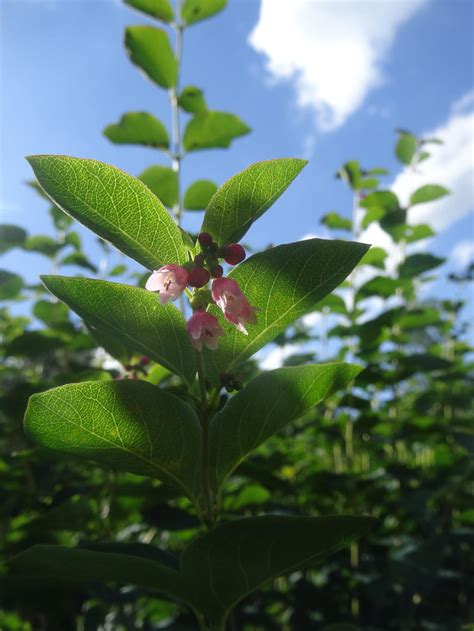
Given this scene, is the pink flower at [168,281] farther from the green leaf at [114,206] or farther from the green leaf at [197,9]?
the green leaf at [197,9]

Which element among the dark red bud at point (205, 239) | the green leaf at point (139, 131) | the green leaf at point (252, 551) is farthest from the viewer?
the green leaf at point (139, 131)

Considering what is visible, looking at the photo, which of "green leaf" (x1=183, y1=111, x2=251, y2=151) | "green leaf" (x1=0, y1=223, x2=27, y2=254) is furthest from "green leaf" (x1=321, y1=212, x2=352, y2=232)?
"green leaf" (x1=0, y1=223, x2=27, y2=254)

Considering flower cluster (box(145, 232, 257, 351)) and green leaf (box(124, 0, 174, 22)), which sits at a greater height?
green leaf (box(124, 0, 174, 22))

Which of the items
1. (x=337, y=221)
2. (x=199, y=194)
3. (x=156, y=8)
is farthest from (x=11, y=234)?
(x=337, y=221)

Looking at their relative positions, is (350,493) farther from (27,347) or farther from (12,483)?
(27,347)

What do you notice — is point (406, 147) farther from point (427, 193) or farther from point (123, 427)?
point (123, 427)

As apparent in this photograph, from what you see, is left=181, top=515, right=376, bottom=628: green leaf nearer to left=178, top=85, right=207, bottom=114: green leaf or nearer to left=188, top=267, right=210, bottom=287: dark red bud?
left=188, top=267, right=210, bottom=287: dark red bud

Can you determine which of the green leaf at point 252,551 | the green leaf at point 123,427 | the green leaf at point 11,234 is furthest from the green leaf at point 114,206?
the green leaf at point 11,234
